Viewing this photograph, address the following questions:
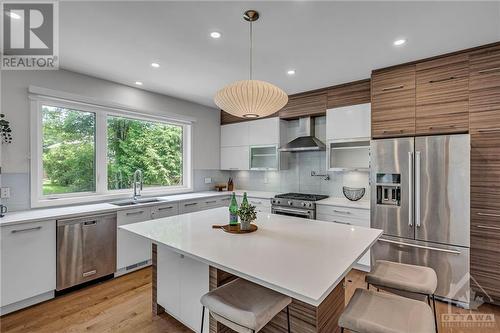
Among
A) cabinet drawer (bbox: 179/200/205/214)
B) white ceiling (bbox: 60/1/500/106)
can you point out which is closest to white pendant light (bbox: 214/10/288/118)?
white ceiling (bbox: 60/1/500/106)

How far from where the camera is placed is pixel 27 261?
7.52 feet

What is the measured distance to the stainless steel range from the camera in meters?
3.41

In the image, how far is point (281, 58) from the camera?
2.62 meters

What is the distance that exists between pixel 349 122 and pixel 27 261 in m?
3.98

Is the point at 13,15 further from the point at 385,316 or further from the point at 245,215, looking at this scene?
the point at 385,316

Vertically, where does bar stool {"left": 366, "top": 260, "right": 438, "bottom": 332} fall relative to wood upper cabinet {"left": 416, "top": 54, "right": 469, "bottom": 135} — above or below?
below

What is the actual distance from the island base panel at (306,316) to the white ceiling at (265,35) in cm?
193

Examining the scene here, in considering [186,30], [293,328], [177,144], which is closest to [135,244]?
[177,144]

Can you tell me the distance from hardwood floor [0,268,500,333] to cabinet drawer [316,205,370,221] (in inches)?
32.9

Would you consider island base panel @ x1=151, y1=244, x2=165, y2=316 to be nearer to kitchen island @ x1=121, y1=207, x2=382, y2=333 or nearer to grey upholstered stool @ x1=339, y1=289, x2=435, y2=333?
kitchen island @ x1=121, y1=207, x2=382, y2=333

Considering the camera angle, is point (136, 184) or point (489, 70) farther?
point (136, 184)

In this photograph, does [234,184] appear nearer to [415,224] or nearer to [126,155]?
[126,155]

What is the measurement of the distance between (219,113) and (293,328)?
163 inches

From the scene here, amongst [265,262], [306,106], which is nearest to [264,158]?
[306,106]
